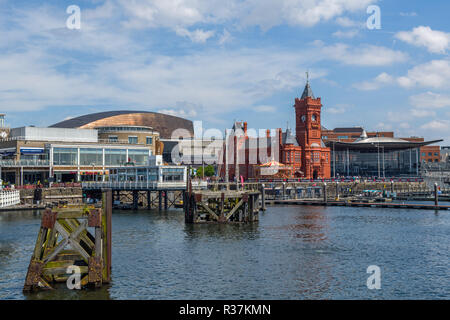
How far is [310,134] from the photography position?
6053 inches

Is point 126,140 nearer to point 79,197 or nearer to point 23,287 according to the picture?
point 79,197

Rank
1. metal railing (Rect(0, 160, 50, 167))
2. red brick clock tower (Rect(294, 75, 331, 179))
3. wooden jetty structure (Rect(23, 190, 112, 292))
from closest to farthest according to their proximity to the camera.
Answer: wooden jetty structure (Rect(23, 190, 112, 292)) < metal railing (Rect(0, 160, 50, 167)) < red brick clock tower (Rect(294, 75, 331, 179))

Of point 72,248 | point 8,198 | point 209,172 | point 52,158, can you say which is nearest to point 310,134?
point 209,172

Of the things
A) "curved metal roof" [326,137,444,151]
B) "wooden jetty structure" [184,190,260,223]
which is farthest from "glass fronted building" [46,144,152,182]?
"curved metal roof" [326,137,444,151]

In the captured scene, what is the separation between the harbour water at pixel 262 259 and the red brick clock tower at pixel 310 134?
7919cm

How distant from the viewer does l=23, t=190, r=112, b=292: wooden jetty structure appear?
104ft

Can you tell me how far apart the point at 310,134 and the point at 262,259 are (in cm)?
11361

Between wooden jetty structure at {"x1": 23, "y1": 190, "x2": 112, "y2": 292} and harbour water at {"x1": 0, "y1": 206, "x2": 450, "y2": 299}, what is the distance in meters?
1.04

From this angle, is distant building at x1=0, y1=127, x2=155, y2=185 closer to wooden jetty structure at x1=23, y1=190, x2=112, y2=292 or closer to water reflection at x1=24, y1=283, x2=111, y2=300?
wooden jetty structure at x1=23, y1=190, x2=112, y2=292

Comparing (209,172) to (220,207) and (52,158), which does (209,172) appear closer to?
(52,158)

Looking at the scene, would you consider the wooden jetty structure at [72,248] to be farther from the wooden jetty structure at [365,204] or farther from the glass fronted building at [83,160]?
the glass fronted building at [83,160]

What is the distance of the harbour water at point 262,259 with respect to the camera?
3325cm

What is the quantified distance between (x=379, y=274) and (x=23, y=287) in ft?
85.0

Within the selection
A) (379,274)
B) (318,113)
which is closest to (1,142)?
(318,113)
